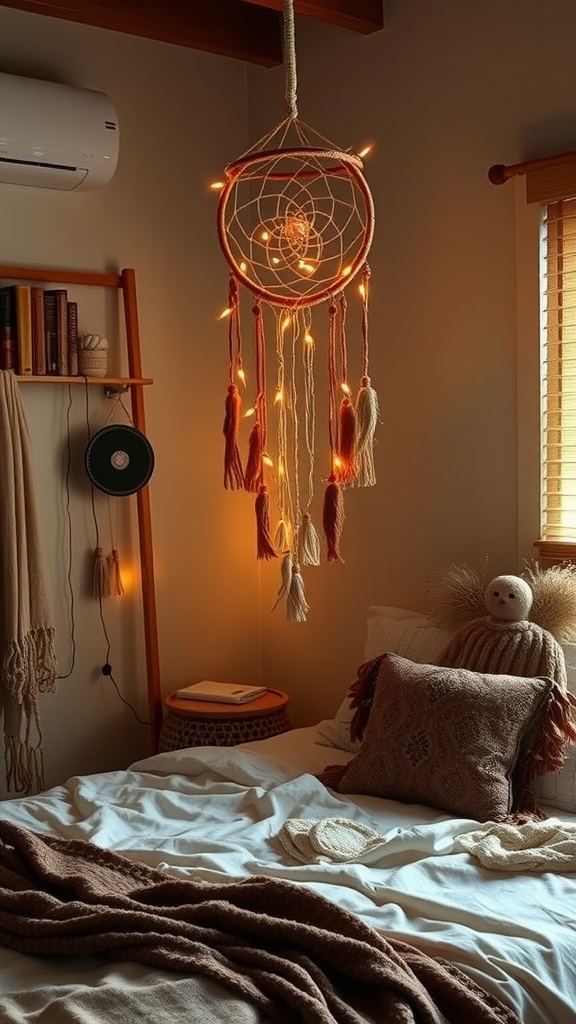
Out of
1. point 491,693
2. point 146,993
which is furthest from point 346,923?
point 491,693

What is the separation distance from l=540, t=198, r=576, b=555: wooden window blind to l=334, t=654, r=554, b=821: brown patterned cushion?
61 cm

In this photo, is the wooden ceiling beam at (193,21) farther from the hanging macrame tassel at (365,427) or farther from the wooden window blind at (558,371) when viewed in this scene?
the hanging macrame tassel at (365,427)

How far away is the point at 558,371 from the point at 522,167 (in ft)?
1.73

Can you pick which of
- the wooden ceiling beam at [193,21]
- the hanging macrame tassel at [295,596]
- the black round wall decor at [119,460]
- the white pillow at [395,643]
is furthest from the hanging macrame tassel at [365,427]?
the wooden ceiling beam at [193,21]

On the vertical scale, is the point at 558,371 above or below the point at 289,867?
above

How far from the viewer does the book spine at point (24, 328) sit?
132 inches

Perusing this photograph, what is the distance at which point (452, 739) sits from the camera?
2.60 meters

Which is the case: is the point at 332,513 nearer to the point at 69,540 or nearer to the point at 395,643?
the point at 395,643

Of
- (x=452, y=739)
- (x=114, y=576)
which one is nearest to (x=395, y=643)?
(x=452, y=739)

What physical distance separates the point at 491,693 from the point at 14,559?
1.40 m

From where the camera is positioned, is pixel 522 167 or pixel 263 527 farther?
pixel 522 167

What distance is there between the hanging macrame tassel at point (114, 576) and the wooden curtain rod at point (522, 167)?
155 cm

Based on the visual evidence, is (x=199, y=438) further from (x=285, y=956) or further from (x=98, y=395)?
(x=285, y=956)

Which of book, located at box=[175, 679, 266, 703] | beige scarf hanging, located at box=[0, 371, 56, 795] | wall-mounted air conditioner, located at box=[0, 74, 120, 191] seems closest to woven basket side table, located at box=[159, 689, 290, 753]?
book, located at box=[175, 679, 266, 703]
